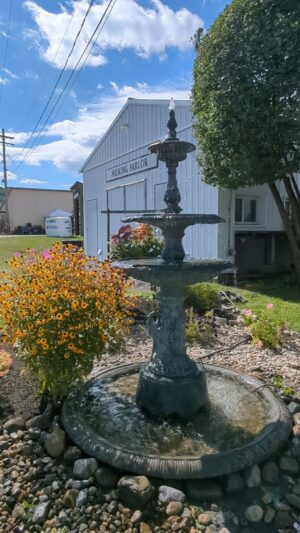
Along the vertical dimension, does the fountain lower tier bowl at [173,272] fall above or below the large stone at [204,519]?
above

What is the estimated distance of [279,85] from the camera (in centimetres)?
627

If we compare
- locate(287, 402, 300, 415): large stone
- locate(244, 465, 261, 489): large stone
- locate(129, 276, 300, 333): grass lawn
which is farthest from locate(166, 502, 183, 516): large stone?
locate(129, 276, 300, 333): grass lawn

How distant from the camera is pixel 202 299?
232 inches

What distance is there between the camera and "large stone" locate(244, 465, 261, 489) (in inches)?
86.0

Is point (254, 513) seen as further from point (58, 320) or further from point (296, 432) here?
point (58, 320)

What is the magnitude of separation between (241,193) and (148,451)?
8494 mm

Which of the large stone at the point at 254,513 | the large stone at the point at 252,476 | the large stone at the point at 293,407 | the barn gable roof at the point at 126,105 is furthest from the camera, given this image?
the barn gable roof at the point at 126,105

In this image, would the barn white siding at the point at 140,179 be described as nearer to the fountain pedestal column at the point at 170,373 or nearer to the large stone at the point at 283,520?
the fountain pedestal column at the point at 170,373

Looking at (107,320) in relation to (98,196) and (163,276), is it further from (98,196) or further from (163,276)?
(98,196)

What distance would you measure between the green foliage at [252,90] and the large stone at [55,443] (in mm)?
5967

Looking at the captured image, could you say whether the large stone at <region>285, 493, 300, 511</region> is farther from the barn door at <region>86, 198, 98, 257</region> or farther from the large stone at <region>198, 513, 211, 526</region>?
the barn door at <region>86, 198, 98, 257</region>

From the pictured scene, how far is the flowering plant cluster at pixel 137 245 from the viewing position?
7301 millimetres

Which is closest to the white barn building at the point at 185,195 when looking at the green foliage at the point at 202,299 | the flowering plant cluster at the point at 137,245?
the flowering plant cluster at the point at 137,245

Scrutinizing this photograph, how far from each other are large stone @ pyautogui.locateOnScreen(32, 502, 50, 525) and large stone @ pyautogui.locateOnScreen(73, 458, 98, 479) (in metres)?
0.24
